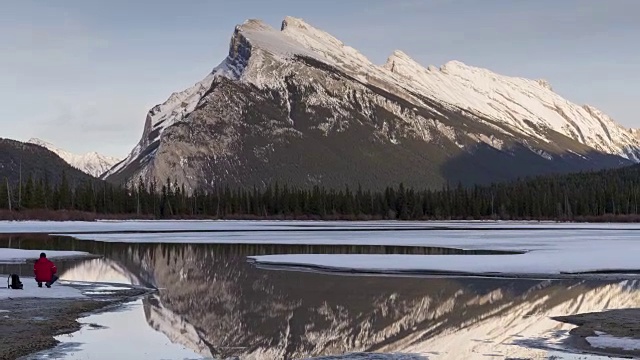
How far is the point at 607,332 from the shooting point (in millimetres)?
22891

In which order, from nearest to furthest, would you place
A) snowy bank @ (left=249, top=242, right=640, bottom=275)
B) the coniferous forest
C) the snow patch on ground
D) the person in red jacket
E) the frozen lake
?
1. the snow patch on ground
2. the frozen lake
3. the person in red jacket
4. snowy bank @ (left=249, top=242, right=640, bottom=275)
5. the coniferous forest

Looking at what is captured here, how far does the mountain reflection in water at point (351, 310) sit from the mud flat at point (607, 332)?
70 cm

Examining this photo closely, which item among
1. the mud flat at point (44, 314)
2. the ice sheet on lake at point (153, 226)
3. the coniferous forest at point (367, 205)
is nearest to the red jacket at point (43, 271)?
the mud flat at point (44, 314)

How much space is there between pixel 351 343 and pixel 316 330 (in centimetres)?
227

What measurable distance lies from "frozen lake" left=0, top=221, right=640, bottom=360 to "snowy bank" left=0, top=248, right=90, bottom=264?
3.04 m

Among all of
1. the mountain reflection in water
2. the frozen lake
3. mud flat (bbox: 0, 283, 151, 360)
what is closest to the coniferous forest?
the frozen lake

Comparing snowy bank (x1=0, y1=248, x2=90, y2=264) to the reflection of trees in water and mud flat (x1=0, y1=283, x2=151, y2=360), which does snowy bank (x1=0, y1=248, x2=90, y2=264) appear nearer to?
the reflection of trees in water

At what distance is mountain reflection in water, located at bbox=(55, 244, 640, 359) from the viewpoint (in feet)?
72.1

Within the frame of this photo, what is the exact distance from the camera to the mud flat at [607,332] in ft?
67.0

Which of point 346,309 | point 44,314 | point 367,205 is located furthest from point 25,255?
point 367,205

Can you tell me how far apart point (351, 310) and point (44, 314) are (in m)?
10.8

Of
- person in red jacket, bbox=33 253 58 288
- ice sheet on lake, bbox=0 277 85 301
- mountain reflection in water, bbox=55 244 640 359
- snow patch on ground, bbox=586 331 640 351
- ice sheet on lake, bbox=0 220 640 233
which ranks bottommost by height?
snow patch on ground, bbox=586 331 640 351

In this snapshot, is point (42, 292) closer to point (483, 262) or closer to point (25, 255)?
point (25, 255)

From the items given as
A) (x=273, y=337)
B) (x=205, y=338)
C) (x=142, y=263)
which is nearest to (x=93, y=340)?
(x=205, y=338)
